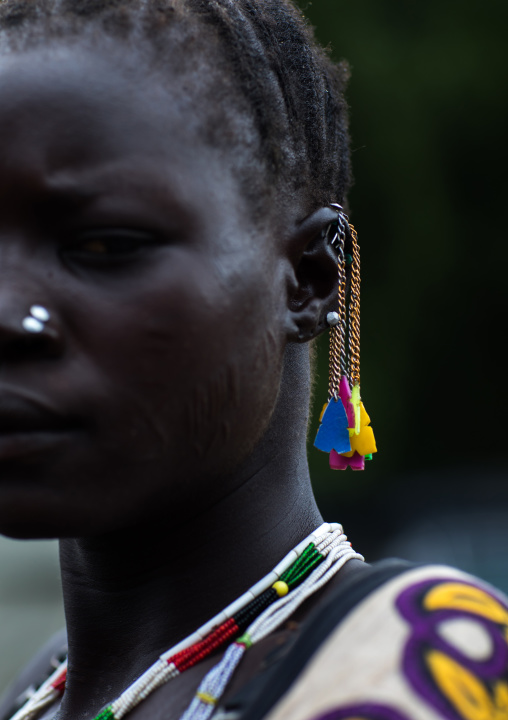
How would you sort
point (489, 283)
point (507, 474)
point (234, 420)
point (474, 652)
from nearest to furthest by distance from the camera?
point (474, 652)
point (234, 420)
point (507, 474)
point (489, 283)

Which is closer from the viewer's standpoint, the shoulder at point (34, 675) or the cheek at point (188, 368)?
the cheek at point (188, 368)

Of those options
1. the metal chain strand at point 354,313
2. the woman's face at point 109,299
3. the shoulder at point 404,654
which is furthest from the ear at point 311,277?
the shoulder at point 404,654

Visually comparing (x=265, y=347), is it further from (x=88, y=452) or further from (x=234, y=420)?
(x=88, y=452)

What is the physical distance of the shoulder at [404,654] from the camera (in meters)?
1.34

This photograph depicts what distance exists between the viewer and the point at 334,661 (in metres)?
1.42

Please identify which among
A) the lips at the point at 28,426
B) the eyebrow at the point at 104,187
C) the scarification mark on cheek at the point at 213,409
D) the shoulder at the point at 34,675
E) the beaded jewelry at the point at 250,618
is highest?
the eyebrow at the point at 104,187

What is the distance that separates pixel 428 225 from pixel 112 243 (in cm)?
940

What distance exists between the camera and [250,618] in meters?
1.85

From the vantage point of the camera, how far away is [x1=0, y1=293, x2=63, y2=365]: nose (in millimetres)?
1607

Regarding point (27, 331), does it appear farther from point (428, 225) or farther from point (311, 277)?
point (428, 225)

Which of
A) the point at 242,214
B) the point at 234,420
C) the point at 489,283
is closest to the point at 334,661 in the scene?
the point at 234,420

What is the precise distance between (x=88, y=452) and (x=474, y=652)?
73 centimetres

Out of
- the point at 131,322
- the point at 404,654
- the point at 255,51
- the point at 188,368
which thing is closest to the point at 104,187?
the point at 131,322

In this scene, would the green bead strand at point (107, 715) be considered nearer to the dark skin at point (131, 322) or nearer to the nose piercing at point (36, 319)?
the dark skin at point (131, 322)
